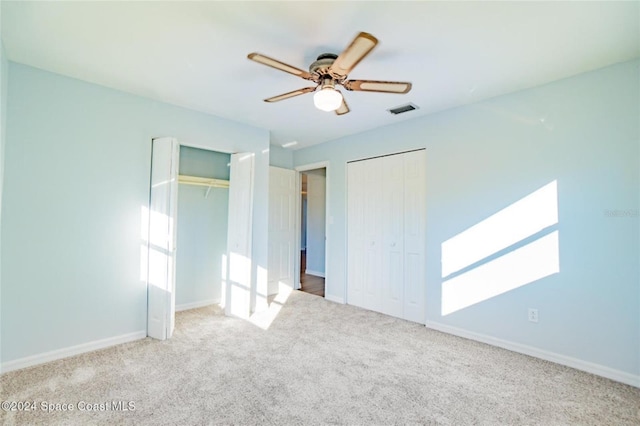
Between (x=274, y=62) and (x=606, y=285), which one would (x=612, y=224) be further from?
(x=274, y=62)

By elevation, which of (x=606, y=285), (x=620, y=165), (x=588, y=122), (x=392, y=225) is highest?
(x=588, y=122)

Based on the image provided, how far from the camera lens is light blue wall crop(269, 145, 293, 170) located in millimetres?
5254

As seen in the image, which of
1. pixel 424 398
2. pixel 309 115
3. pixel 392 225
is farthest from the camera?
pixel 392 225

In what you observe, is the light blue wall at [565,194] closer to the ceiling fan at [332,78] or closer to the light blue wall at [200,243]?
the ceiling fan at [332,78]

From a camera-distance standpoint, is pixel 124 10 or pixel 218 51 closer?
pixel 124 10

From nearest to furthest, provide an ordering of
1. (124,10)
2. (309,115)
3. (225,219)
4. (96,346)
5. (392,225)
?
(124,10) < (96,346) < (309,115) < (392,225) < (225,219)

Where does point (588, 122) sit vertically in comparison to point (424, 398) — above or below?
above

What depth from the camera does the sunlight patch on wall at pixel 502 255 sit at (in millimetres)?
2756

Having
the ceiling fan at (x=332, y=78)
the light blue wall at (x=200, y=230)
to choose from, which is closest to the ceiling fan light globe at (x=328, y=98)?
the ceiling fan at (x=332, y=78)

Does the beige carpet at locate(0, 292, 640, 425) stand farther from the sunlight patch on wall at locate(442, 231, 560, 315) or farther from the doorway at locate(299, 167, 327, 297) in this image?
the doorway at locate(299, 167, 327, 297)

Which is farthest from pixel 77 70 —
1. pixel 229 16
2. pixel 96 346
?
pixel 96 346

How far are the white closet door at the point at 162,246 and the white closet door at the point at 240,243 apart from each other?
79 centimetres

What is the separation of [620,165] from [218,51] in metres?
3.37

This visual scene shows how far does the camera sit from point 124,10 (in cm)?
188
